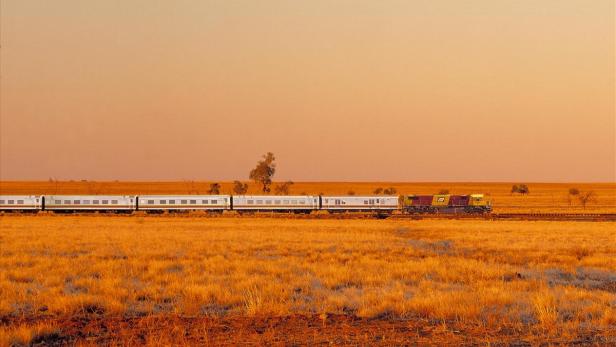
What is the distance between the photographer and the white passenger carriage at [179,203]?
88.2m

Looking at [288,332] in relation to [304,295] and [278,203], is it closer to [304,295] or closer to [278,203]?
[304,295]

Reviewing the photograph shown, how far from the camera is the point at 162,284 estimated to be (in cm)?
2147

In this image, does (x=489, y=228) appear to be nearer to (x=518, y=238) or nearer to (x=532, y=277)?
(x=518, y=238)

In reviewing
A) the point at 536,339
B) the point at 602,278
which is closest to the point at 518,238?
the point at 602,278

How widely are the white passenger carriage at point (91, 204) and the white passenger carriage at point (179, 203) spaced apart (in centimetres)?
138

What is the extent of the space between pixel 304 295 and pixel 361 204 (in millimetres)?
67809

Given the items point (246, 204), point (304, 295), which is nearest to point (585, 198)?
point (246, 204)

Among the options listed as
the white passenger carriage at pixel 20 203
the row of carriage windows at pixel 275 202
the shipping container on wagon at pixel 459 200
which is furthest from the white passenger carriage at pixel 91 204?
the shipping container on wagon at pixel 459 200

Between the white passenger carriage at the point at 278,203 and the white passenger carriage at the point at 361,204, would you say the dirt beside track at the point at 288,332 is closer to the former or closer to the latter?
the white passenger carriage at the point at 361,204

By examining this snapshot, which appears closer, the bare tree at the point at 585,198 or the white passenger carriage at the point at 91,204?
the white passenger carriage at the point at 91,204

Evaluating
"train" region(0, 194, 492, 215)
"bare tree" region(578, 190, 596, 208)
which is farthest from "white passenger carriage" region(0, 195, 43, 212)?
"bare tree" region(578, 190, 596, 208)

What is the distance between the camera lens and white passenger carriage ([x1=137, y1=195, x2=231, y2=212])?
88.2 metres

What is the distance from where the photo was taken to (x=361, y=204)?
8688cm

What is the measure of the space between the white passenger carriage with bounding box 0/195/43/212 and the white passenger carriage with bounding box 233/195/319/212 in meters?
24.6
